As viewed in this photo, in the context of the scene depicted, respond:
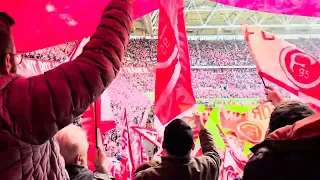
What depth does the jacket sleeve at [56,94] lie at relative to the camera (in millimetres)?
796

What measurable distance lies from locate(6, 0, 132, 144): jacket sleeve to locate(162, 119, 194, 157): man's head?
→ 0.63 meters

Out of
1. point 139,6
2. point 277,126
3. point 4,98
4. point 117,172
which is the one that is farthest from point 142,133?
point 4,98

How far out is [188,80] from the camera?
156 centimetres

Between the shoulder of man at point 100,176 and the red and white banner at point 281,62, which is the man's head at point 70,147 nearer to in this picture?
the shoulder of man at point 100,176

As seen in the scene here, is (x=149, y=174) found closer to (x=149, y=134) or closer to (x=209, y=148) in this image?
(x=209, y=148)

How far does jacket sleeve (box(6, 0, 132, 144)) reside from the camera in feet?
2.61

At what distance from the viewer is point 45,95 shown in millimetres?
796

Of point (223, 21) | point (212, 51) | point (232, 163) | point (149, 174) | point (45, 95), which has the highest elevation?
point (223, 21)

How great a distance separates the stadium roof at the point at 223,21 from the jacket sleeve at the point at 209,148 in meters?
12.3

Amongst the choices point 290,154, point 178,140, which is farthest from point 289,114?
point 178,140

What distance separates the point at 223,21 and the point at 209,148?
15314 millimetres

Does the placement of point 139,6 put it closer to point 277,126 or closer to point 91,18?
point 91,18

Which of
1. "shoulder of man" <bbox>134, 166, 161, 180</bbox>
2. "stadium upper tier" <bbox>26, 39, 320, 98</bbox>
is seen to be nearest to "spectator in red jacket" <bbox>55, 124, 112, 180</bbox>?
"shoulder of man" <bbox>134, 166, 161, 180</bbox>

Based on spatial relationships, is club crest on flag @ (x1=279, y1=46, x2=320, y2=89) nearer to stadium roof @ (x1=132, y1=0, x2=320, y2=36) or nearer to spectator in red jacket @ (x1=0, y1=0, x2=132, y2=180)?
spectator in red jacket @ (x1=0, y1=0, x2=132, y2=180)
